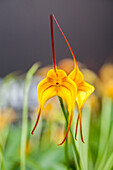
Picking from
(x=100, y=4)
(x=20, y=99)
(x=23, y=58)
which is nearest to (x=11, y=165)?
(x=20, y=99)

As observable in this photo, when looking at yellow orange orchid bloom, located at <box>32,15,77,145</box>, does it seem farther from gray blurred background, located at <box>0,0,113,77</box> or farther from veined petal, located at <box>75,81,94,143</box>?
gray blurred background, located at <box>0,0,113,77</box>

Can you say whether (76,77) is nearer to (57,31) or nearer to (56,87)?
(56,87)

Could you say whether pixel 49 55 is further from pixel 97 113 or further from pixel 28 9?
pixel 97 113

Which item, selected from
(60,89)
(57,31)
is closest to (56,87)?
(60,89)

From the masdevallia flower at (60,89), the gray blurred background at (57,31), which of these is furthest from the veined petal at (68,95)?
the gray blurred background at (57,31)

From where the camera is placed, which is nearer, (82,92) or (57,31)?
(82,92)

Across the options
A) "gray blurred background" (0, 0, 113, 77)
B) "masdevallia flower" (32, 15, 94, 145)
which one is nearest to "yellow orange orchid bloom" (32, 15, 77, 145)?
"masdevallia flower" (32, 15, 94, 145)

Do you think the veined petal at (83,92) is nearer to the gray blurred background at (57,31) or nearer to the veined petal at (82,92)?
the veined petal at (82,92)

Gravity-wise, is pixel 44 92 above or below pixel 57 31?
below
